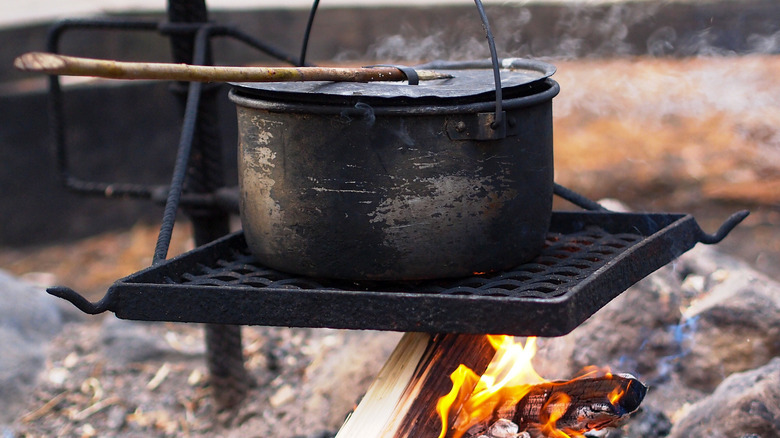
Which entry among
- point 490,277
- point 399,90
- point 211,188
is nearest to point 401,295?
point 490,277

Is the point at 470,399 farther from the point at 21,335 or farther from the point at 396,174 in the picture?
the point at 21,335

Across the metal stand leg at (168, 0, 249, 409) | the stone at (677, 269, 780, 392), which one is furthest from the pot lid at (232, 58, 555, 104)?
the stone at (677, 269, 780, 392)

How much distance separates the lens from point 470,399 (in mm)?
2150

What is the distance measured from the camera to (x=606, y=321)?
293 centimetres

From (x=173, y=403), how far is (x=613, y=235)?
1.92 metres

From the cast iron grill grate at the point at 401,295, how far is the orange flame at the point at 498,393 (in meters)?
0.29

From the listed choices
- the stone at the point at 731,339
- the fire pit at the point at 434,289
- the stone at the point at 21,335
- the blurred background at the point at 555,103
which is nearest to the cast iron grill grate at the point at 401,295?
the fire pit at the point at 434,289

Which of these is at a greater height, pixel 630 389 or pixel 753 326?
pixel 630 389

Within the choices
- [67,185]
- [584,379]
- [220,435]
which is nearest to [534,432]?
[584,379]

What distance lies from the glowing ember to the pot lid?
2.20 feet

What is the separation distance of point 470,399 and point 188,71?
1.14 metres

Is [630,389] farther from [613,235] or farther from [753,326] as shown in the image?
[753,326]

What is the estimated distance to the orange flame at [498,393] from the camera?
2.05m

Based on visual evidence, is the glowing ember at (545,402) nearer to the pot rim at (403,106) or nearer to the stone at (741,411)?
the stone at (741,411)
